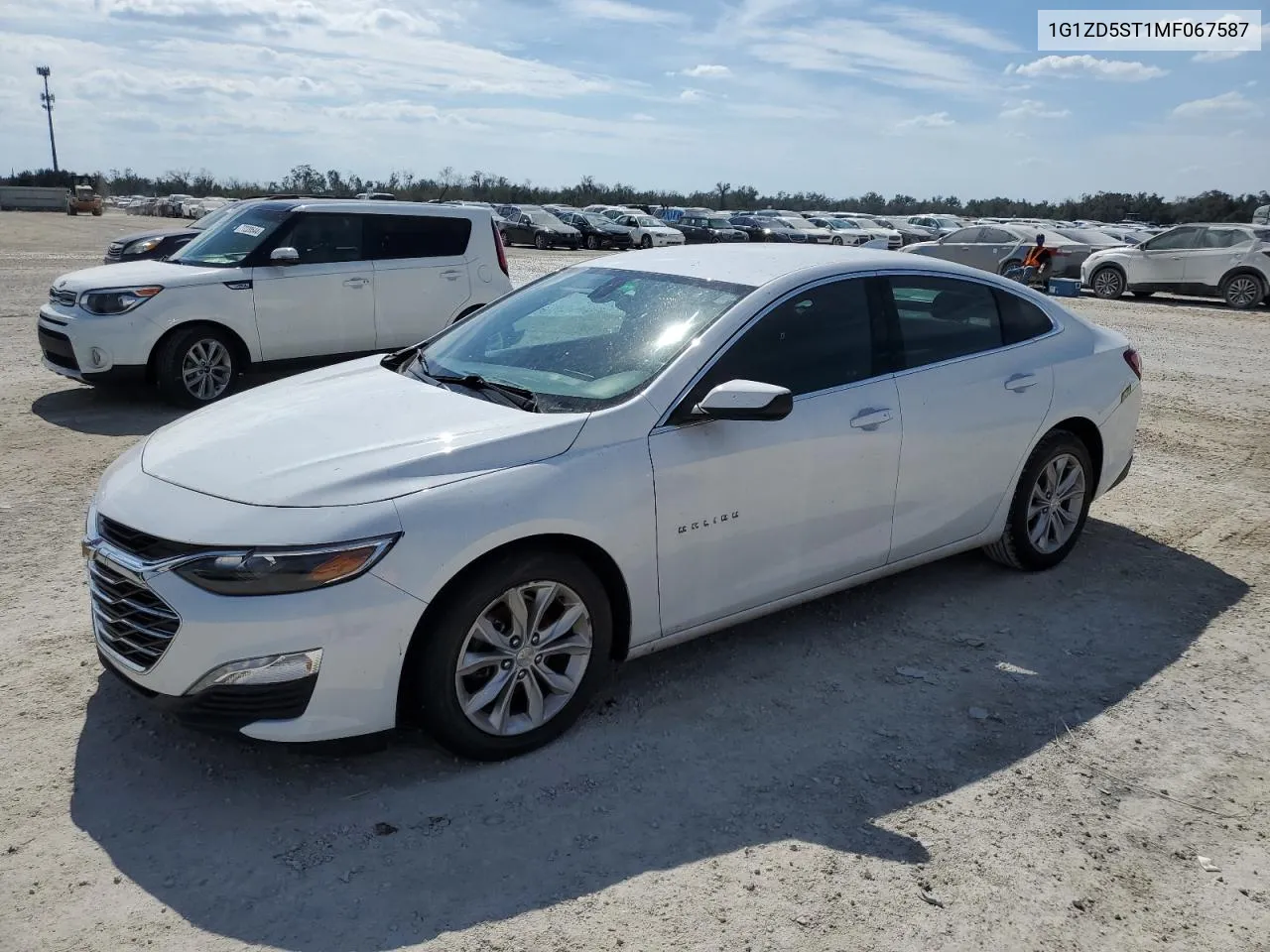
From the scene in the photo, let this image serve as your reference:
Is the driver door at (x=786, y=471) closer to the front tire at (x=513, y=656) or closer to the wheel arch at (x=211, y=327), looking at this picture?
the front tire at (x=513, y=656)

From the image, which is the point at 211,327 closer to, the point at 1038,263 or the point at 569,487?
the point at 569,487

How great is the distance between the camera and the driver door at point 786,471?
396 cm

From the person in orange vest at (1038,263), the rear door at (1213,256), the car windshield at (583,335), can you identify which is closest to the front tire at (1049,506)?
the car windshield at (583,335)

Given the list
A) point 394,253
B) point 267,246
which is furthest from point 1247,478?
point 267,246

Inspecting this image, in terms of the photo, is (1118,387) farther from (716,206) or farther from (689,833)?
(716,206)

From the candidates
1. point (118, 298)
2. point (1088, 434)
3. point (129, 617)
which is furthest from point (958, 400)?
point (118, 298)

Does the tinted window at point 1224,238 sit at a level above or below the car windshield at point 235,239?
below

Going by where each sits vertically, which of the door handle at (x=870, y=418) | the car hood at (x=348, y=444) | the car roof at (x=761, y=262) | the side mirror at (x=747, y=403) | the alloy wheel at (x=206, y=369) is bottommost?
the alloy wheel at (x=206, y=369)

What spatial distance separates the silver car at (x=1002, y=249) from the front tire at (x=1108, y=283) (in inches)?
A: 81.9

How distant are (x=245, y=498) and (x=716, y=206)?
294ft

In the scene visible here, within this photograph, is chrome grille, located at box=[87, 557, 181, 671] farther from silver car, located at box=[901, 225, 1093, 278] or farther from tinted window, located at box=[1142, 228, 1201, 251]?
silver car, located at box=[901, 225, 1093, 278]

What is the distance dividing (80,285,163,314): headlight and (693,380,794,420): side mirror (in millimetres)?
6701

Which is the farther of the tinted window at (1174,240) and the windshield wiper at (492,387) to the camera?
the tinted window at (1174,240)

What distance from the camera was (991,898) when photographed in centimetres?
307
